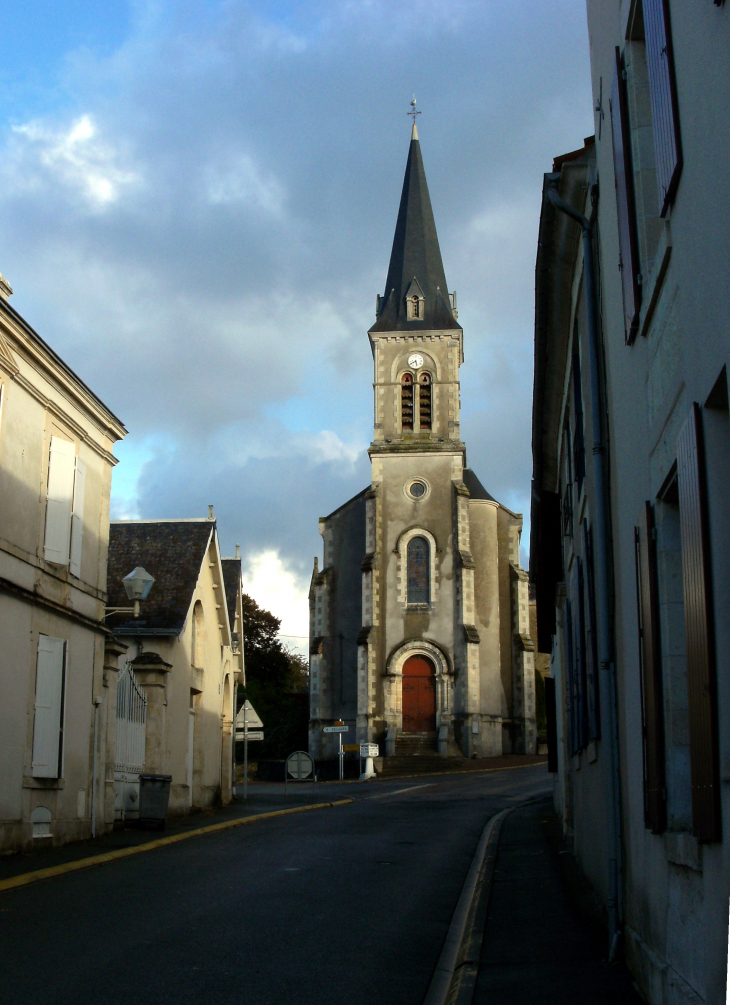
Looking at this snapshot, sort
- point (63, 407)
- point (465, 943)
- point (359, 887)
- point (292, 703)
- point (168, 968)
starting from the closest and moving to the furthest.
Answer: point (168, 968) → point (465, 943) → point (359, 887) → point (63, 407) → point (292, 703)

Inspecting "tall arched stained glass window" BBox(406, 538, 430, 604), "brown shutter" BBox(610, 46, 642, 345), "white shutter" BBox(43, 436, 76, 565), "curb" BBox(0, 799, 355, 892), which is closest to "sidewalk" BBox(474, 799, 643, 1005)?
"brown shutter" BBox(610, 46, 642, 345)

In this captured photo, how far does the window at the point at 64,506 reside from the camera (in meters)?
14.5

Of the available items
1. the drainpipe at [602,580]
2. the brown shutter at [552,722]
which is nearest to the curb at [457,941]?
the drainpipe at [602,580]

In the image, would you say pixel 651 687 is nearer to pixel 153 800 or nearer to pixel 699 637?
pixel 699 637

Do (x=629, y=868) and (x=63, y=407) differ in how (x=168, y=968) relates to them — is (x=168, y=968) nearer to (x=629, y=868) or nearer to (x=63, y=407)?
(x=629, y=868)

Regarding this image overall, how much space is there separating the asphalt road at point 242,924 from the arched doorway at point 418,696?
30989 millimetres

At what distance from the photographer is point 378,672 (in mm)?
47031

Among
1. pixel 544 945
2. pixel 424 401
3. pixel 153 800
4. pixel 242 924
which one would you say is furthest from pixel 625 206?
pixel 424 401

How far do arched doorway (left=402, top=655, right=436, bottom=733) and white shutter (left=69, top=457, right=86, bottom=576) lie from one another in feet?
107

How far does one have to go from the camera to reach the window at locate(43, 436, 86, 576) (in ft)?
47.7

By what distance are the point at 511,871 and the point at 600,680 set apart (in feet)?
16.1

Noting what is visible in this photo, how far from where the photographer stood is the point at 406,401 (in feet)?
170

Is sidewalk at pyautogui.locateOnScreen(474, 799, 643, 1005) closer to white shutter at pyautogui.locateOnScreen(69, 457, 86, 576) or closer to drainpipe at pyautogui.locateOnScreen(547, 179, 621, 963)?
drainpipe at pyautogui.locateOnScreen(547, 179, 621, 963)

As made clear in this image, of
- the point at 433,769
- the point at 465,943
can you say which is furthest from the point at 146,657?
the point at 433,769
